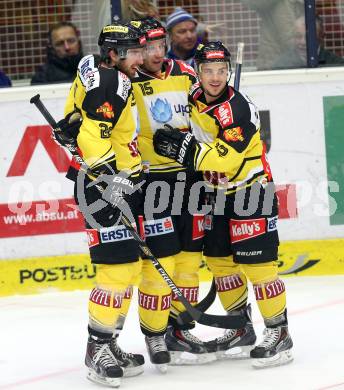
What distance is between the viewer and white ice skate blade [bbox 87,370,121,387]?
4488mm

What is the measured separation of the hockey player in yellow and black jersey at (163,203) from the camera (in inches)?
183

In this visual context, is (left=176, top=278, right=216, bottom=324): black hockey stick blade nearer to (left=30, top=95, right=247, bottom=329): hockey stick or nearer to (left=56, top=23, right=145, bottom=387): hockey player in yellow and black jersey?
(left=30, top=95, right=247, bottom=329): hockey stick

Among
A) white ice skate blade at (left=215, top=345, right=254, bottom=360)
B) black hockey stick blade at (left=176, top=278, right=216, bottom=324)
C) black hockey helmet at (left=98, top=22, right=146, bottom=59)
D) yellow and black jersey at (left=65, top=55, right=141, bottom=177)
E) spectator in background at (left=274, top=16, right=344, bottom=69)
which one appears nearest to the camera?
yellow and black jersey at (left=65, top=55, right=141, bottom=177)

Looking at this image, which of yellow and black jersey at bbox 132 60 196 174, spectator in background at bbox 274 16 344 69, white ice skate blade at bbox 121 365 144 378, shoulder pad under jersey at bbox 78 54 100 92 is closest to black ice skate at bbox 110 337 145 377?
white ice skate blade at bbox 121 365 144 378

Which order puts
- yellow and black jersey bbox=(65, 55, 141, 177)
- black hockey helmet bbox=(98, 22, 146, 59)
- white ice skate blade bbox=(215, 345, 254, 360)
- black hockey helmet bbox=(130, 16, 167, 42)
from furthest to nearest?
white ice skate blade bbox=(215, 345, 254, 360), black hockey helmet bbox=(130, 16, 167, 42), black hockey helmet bbox=(98, 22, 146, 59), yellow and black jersey bbox=(65, 55, 141, 177)

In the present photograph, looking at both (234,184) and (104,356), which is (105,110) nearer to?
(234,184)

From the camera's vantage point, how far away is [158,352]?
15.4 feet

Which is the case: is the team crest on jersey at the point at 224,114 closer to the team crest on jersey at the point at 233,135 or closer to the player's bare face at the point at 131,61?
the team crest on jersey at the point at 233,135

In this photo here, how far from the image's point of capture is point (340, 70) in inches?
251

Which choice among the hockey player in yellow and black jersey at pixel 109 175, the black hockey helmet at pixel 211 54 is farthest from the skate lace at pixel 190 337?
the black hockey helmet at pixel 211 54

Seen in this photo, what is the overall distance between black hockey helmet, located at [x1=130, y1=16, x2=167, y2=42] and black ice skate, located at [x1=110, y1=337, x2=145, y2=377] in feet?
4.08

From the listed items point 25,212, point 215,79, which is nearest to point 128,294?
point 215,79

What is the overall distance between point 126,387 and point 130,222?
2.15 feet

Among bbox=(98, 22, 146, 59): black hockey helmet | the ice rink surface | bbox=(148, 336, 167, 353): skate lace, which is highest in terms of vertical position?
bbox=(98, 22, 146, 59): black hockey helmet
